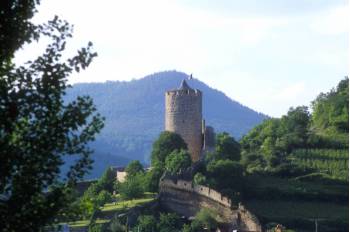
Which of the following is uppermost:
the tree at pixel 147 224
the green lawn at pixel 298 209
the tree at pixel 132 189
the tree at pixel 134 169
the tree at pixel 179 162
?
the tree at pixel 179 162

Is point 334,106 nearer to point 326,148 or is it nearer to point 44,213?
point 326,148

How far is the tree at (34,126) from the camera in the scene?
1109cm

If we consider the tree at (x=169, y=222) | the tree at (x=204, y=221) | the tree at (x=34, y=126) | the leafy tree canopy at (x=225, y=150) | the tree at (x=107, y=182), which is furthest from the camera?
the tree at (x=107, y=182)

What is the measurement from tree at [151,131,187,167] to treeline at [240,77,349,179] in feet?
13.4

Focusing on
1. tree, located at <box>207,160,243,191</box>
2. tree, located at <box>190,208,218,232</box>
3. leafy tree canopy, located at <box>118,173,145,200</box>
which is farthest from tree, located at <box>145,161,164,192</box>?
tree, located at <box>190,208,218,232</box>

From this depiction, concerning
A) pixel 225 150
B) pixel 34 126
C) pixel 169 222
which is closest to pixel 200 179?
pixel 169 222

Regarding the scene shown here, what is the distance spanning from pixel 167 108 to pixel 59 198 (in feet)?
169

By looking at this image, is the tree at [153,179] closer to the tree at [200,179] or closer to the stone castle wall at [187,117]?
the tree at [200,179]

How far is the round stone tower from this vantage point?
61.6m

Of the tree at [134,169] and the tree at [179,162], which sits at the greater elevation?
the tree at [179,162]

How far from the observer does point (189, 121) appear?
61562mm

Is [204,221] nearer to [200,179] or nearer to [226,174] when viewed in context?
[200,179]

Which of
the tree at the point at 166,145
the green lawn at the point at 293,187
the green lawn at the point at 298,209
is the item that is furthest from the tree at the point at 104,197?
the green lawn at the point at 293,187

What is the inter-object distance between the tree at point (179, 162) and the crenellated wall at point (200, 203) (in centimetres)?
152
